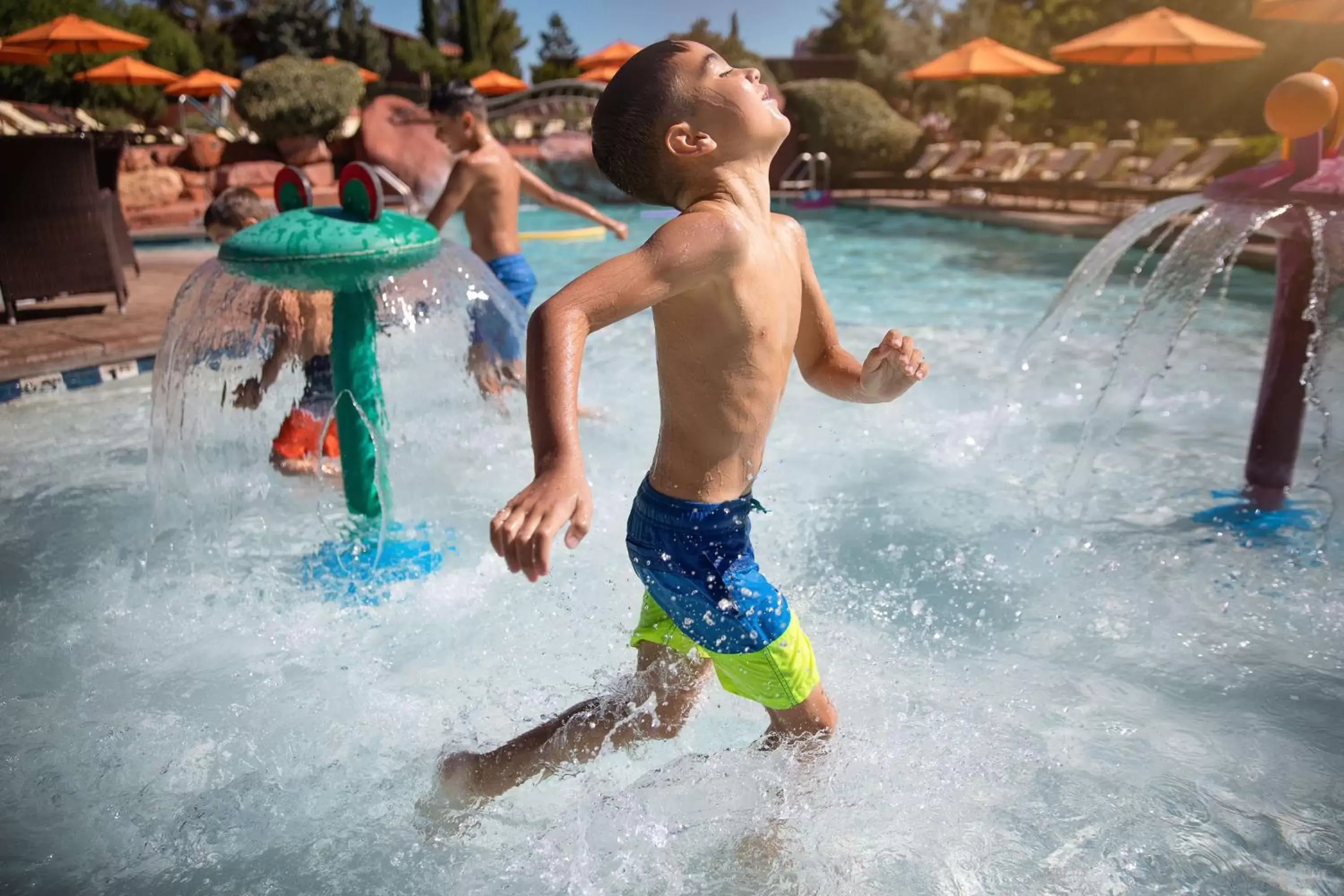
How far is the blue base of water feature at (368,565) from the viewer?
3.46 m

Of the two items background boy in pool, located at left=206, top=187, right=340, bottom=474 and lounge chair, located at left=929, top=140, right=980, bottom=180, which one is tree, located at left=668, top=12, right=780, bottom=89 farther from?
background boy in pool, located at left=206, top=187, right=340, bottom=474

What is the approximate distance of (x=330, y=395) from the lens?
4.12 meters

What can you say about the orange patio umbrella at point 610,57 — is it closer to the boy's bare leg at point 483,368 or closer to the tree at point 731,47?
the tree at point 731,47

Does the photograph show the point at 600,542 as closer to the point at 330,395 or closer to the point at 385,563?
the point at 385,563

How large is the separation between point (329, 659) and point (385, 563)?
1.73 feet

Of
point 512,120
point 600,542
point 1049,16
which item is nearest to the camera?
point 600,542

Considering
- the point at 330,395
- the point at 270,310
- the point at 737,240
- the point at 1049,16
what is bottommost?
the point at 330,395

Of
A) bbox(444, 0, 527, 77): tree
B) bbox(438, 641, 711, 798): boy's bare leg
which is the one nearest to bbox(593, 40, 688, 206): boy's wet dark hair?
bbox(438, 641, 711, 798): boy's bare leg

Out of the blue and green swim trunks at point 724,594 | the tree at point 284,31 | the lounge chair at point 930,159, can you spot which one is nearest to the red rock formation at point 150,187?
the lounge chair at point 930,159

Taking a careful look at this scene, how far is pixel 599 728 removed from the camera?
2115 mm

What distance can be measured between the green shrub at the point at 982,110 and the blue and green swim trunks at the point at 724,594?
2037 centimetres

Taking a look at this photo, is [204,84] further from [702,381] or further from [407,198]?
[702,381]

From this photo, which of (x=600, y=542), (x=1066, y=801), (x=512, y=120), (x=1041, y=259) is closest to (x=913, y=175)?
(x=1041, y=259)

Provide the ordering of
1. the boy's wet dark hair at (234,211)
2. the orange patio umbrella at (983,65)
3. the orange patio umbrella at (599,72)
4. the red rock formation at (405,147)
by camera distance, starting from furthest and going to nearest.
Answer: the orange patio umbrella at (599,72) < the red rock formation at (405,147) < the orange patio umbrella at (983,65) < the boy's wet dark hair at (234,211)
